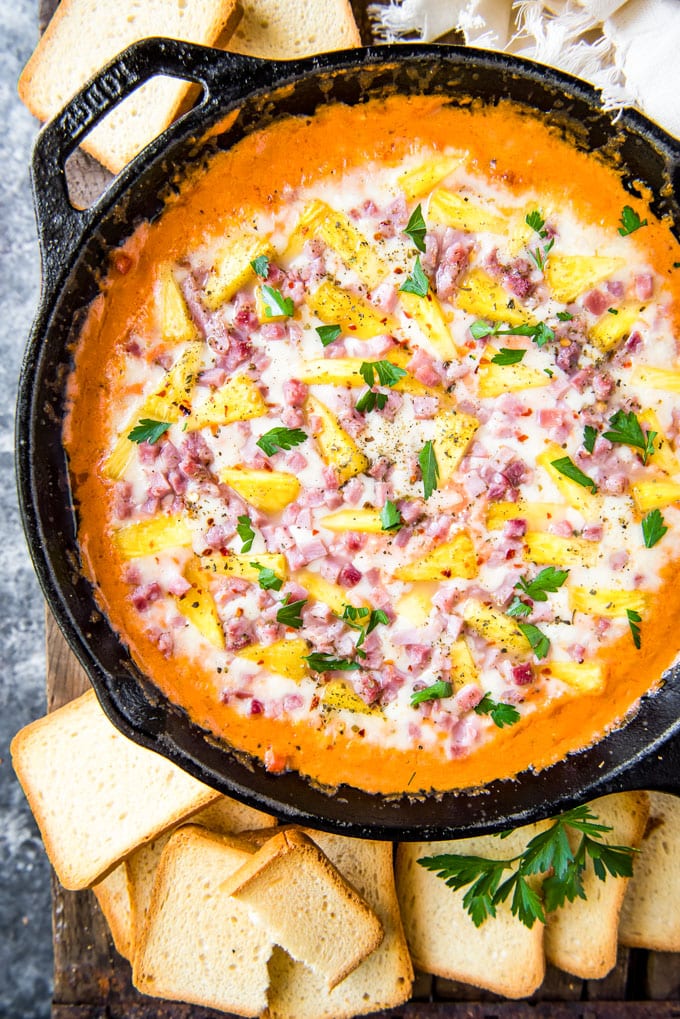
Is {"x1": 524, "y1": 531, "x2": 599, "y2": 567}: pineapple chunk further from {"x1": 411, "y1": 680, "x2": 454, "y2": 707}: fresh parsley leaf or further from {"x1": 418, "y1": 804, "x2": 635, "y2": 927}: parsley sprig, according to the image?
{"x1": 418, "y1": 804, "x2": 635, "y2": 927}: parsley sprig

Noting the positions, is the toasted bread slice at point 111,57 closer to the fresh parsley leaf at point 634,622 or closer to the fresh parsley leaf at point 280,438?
the fresh parsley leaf at point 280,438

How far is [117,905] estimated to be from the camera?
3037 millimetres

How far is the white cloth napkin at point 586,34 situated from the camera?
2.62 metres

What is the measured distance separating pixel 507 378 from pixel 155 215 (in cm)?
113

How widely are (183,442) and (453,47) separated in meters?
1.31

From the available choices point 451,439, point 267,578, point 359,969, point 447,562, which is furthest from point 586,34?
point 359,969

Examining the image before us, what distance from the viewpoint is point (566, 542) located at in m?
2.55

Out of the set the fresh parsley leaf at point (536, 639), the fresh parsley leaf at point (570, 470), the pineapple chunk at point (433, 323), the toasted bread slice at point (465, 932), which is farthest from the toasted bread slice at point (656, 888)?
the pineapple chunk at point (433, 323)

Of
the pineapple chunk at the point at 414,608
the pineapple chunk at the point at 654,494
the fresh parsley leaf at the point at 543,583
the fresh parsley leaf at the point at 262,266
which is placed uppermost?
the fresh parsley leaf at the point at 262,266

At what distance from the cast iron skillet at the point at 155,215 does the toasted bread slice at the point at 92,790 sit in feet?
1.37

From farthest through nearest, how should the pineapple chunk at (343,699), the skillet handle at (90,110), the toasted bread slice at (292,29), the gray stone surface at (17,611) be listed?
1. the gray stone surface at (17,611)
2. the toasted bread slice at (292,29)
3. the pineapple chunk at (343,699)
4. the skillet handle at (90,110)

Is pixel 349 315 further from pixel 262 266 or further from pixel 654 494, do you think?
pixel 654 494

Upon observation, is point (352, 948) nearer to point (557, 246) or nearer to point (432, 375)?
point (432, 375)

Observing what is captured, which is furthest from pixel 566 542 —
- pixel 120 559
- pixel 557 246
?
pixel 120 559
